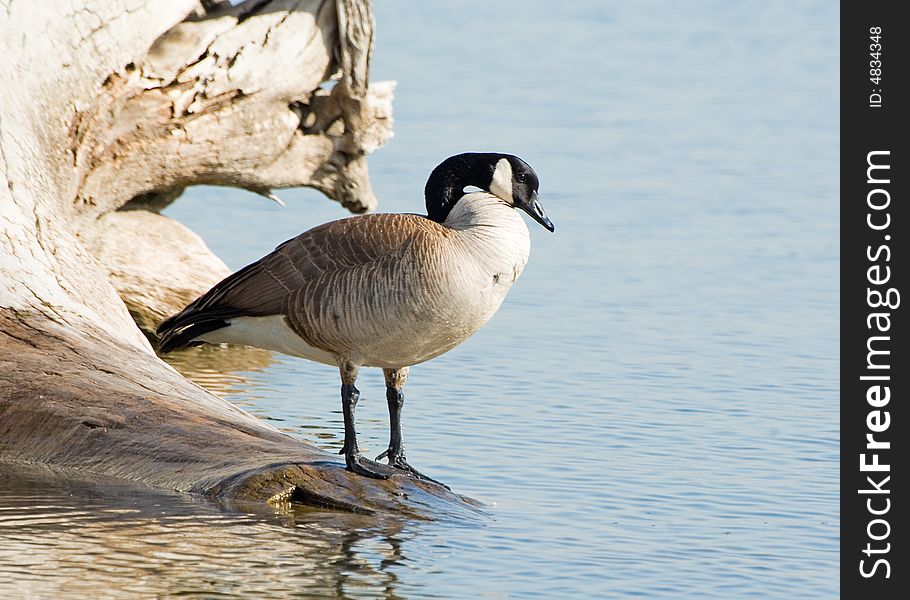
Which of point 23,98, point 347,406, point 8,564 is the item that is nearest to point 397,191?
point 23,98

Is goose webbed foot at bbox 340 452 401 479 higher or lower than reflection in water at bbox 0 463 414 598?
higher

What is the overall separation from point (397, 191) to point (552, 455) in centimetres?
780

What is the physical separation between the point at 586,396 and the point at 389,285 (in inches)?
133

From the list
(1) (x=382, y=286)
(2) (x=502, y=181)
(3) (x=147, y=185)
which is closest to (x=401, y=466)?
(1) (x=382, y=286)

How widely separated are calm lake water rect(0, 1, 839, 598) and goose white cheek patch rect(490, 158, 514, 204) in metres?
1.56

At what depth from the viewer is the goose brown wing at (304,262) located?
7219mm

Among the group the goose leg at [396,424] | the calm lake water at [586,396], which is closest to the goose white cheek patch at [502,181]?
the goose leg at [396,424]

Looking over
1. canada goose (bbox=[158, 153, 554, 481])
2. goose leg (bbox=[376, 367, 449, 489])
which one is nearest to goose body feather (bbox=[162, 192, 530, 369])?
canada goose (bbox=[158, 153, 554, 481])

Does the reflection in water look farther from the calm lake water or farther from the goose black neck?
the goose black neck

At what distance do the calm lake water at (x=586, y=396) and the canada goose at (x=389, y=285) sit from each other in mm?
821

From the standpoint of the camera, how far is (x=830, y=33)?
1126 inches

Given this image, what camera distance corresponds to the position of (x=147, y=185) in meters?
11.2

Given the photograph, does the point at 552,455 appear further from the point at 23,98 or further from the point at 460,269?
the point at 23,98

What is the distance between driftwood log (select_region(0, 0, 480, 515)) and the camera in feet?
24.6
